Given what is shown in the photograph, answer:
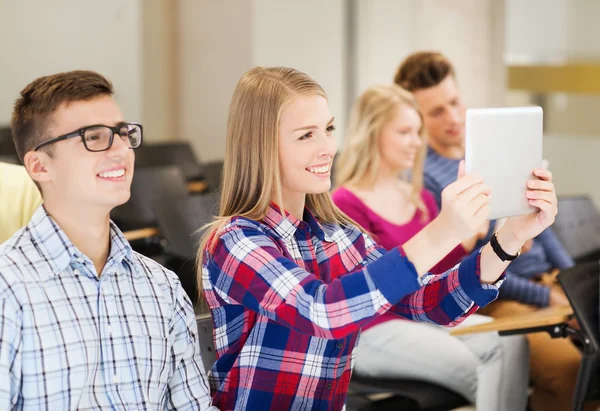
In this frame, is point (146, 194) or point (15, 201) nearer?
point (15, 201)

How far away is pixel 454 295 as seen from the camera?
1.87 meters

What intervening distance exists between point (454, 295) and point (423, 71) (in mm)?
2090

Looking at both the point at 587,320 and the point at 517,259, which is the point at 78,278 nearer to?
the point at 587,320

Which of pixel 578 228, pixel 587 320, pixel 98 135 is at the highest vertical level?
pixel 98 135

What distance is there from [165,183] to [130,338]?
2.92 m

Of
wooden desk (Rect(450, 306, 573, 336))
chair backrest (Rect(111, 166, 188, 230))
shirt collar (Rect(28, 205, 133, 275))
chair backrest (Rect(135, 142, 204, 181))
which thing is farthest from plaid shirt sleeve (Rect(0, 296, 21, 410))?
chair backrest (Rect(135, 142, 204, 181))

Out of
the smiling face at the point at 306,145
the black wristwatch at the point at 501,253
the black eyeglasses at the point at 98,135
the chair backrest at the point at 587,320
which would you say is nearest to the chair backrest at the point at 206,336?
the smiling face at the point at 306,145

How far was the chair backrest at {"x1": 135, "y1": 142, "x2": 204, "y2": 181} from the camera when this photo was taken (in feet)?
19.1

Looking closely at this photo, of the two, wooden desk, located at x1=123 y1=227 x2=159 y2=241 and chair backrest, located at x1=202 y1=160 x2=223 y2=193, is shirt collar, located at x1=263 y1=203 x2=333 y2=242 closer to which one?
wooden desk, located at x1=123 y1=227 x2=159 y2=241

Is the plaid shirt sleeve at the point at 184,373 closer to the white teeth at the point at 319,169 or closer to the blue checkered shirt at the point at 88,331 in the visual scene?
the blue checkered shirt at the point at 88,331

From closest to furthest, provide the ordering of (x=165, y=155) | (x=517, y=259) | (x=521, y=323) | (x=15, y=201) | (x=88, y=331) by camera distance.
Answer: (x=88, y=331) → (x=15, y=201) → (x=521, y=323) → (x=517, y=259) → (x=165, y=155)

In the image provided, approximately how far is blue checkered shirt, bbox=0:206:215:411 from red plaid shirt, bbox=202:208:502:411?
83 millimetres

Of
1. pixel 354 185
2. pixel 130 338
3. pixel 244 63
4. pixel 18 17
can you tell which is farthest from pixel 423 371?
pixel 18 17

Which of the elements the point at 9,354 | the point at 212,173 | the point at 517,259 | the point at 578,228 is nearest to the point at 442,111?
the point at 517,259
